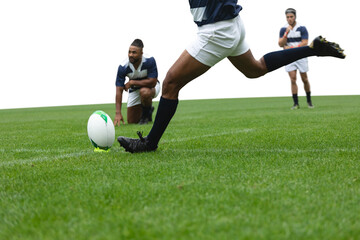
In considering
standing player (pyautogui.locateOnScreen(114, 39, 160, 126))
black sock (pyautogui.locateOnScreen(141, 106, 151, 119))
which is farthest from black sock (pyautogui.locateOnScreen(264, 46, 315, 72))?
black sock (pyautogui.locateOnScreen(141, 106, 151, 119))

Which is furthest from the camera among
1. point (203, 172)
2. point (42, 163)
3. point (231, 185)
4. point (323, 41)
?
point (323, 41)

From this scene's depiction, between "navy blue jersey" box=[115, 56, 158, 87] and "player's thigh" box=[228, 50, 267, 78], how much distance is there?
4.41 metres

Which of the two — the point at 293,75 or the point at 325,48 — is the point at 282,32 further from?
the point at 325,48

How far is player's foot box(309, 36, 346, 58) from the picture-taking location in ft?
14.0

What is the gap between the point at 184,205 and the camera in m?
2.18

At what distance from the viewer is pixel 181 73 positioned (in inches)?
151

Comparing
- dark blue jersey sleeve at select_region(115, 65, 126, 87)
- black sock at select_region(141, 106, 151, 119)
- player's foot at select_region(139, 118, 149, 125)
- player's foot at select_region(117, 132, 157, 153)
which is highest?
dark blue jersey sleeve at select_region(115, 65, 126, 87)

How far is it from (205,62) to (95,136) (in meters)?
1.51

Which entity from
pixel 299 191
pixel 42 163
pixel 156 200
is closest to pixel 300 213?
pixel 299 191

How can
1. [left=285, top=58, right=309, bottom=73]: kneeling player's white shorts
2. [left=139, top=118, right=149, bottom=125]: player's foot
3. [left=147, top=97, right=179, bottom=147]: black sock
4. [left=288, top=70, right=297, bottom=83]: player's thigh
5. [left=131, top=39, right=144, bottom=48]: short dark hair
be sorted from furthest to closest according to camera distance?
[left=288, top=70, right=297, bottom=83]: player's thigh
[left=285, top=58, right=309, bottom=73]: kneeling player's white shorts
[left=139, top=118, right=149, bottom=125]: player's foot
[left=131, top=39, right=144, bottom=48]: short dark hair
[left=147, top=97, right=179, bottom=147]: black sock

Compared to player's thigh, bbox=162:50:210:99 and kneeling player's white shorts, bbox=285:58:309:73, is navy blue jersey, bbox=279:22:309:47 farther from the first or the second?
player's thigh, bbox=162:50:210:99

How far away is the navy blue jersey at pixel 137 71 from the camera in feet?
27.9

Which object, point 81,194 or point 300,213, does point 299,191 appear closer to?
point 300,213

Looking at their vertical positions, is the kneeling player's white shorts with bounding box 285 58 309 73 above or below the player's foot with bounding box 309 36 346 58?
below
